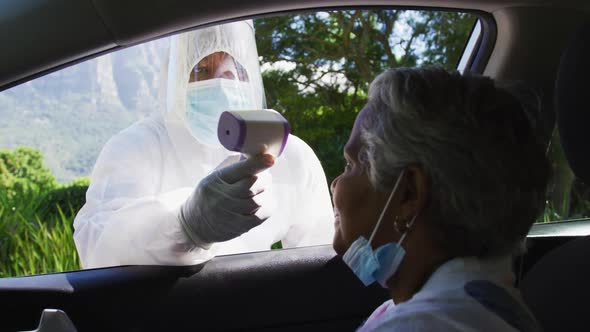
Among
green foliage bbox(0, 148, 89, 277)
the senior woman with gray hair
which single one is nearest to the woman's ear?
the senior woman with gray hair

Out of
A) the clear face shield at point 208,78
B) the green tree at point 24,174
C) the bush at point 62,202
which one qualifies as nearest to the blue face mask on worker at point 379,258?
the clear face shield at point 208,78

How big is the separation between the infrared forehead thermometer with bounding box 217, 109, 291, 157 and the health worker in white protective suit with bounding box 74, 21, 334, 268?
0.21 ft

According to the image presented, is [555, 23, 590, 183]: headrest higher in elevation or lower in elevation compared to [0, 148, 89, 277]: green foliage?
higher

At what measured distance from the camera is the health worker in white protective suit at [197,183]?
188 centimetres

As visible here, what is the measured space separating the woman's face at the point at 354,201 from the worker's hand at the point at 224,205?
0.39 meters

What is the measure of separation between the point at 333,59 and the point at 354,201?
9.62ft

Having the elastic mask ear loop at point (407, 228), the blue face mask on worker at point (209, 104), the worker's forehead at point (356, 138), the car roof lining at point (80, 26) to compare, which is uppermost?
the car roof lining at point (80, 26)

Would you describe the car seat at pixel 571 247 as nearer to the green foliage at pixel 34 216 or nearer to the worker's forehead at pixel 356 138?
the worker's forehead at pixel 356 138

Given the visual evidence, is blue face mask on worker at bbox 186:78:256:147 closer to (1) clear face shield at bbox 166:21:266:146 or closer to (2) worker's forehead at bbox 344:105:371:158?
(1) clear face shield at bbox 166:21:266:146

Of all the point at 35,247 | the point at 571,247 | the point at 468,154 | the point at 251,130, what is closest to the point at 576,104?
the point at 571,247

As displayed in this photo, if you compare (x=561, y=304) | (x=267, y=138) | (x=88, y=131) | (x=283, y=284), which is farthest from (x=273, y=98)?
(x=561, y=304)

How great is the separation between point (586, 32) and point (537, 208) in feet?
2.01

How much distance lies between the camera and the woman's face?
4.35ft

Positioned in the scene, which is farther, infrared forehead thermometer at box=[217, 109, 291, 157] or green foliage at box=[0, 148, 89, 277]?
green foliage at box=[0, 148, 89, 277]
